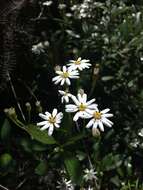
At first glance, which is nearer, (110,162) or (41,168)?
(41,168)

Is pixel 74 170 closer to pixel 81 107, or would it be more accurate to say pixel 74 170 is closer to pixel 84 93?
pixel 81 107

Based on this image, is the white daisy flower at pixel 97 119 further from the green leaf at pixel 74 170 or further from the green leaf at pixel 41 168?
the green leaf at pixel 41 168

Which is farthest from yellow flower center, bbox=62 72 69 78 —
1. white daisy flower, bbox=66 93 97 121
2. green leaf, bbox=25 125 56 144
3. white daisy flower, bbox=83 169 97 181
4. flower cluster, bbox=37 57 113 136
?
white daisy flower, bbox=83 169 97 181

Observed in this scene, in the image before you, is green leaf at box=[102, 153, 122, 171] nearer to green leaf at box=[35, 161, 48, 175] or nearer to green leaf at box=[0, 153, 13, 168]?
green leaf at box=[35, 161, 48, 175]

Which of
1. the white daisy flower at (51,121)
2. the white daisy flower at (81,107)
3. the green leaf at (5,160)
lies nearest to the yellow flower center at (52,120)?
the white daisy flower at (51,121)

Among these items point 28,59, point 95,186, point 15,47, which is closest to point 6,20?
point 15,47

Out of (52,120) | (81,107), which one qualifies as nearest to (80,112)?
(81,107)
